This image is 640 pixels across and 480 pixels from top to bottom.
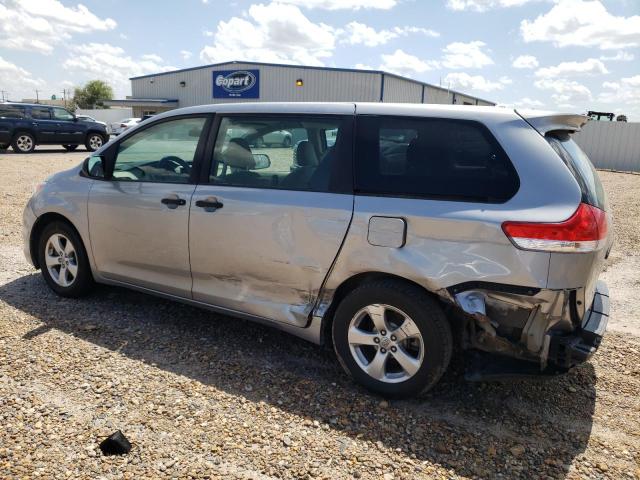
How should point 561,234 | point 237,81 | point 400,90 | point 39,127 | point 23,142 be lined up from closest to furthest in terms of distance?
point 561,234 < point 23,142 < point 39,127 < point 400,90 < point 237,81

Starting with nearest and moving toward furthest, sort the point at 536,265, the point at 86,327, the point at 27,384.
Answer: the point at 536,265 → the point at 27,384 → the point at 86,327

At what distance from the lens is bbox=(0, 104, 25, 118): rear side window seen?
1861cm

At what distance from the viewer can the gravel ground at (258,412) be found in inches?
99.8

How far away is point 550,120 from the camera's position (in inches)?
114

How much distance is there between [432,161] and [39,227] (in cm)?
362

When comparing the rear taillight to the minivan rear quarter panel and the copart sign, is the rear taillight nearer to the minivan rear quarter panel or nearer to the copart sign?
the minivan rear quarter panel

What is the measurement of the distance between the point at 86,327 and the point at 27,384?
0.88 m

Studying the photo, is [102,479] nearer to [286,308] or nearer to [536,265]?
[286,308]

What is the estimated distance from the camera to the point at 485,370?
2.83 m

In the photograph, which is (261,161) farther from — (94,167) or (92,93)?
(92,93)

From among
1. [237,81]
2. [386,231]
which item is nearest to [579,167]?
[386,231]

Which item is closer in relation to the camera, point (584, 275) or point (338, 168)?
point (584, 275)

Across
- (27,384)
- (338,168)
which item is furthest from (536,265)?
(27,384)

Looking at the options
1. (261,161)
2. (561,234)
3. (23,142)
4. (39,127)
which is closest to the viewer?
(561,234)
